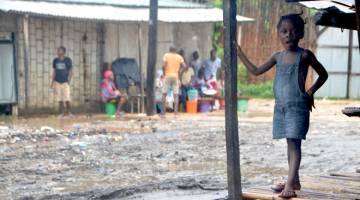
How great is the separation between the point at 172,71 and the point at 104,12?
96.4 inches

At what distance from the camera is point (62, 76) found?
62.1 feet

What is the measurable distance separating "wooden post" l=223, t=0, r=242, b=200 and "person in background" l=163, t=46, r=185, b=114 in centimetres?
1388

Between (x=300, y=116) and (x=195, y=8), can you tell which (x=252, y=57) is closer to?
(x=195, y=8)

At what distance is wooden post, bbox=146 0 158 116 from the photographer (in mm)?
18828

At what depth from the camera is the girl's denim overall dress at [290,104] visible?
5.99m

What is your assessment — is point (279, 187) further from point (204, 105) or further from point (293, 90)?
point (204, 105)

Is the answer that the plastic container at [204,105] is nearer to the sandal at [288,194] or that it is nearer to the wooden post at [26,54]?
the wooden post at [26,54]

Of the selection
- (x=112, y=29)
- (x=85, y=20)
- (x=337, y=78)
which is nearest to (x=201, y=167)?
(x=85, y=20)

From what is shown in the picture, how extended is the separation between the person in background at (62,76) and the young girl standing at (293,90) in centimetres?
1309

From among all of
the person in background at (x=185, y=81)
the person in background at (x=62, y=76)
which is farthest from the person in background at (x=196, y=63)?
the person in background at (x=62, y=76)

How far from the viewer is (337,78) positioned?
25734 millimetres

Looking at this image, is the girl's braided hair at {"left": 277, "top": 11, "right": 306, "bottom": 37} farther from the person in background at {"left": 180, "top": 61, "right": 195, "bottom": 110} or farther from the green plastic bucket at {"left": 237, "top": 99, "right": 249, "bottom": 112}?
the green plastic bucket at {"left": 237, "top": 99, "right": 249, "bottom": 112}

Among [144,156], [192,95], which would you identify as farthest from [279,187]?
[192,95]

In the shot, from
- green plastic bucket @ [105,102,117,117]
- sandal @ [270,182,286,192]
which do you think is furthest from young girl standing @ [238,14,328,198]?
green plastic bucket @ [105,102,117,117]
